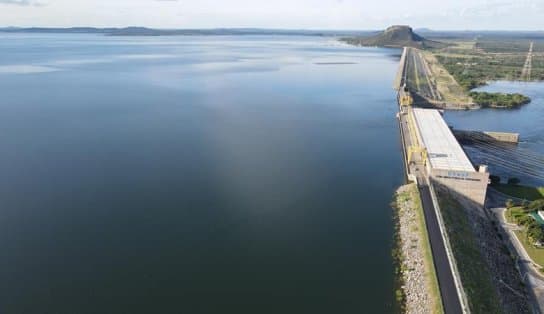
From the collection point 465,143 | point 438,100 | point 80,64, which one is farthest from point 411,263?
point 80,64

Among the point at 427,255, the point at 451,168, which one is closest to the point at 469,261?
the point at 427,255

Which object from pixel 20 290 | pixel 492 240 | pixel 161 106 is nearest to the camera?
A: pixel 20 290

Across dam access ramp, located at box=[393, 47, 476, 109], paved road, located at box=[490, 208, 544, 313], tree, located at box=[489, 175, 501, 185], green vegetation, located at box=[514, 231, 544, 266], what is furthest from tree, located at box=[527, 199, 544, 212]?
dam access ramp, located at box=[393, 47, 476, 109]

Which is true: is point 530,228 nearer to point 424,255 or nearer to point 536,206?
point 536,206

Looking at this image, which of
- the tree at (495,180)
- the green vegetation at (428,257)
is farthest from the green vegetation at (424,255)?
the tree at (495,180)

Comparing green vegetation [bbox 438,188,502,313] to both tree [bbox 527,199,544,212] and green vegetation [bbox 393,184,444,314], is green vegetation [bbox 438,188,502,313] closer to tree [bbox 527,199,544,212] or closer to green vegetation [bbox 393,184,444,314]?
green vegetation [bbox 393,184,444,314]

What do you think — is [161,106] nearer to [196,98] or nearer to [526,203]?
[196,98]
